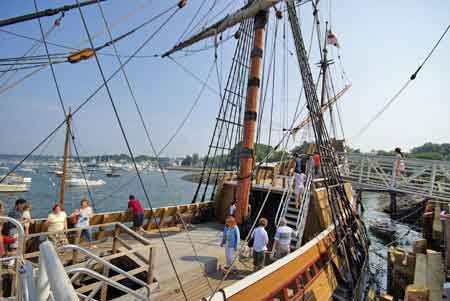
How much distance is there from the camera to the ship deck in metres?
4.17

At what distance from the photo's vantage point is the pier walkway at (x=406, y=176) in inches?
427

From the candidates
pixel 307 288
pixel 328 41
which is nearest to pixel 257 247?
pixel 307 288

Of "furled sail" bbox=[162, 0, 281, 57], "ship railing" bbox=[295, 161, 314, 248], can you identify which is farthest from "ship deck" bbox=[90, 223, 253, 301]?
"furled sail" bbox=[162, 0, 281, 57]

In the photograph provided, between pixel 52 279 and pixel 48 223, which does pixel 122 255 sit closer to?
pixel 52 279

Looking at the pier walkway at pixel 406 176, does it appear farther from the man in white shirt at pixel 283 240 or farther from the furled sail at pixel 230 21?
the furled sail at pixel 230 21

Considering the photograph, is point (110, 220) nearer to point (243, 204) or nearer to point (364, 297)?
point (243, 204)

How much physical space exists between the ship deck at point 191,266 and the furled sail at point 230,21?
6.87m

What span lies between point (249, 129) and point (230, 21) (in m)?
4.25

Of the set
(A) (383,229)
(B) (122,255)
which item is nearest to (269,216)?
(B) (122,255)

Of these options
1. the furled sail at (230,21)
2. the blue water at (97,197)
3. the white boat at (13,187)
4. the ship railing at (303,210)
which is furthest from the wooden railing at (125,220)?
the white boat at (13,187)

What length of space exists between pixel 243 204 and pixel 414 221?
2175cm

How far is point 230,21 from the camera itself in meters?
8.87

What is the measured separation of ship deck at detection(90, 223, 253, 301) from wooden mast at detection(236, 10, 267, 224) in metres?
1.26

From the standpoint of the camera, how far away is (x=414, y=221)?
2159 centimetres
